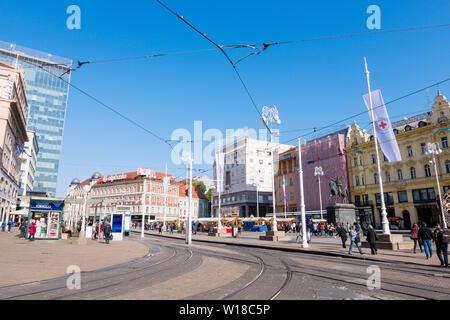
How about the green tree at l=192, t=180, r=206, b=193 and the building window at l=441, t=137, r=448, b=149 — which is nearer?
the building window at l=441, t=137, r=448, b=149

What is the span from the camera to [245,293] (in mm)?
6668

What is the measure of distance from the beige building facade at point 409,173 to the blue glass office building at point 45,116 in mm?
101700

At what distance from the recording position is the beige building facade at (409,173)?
1716 inches

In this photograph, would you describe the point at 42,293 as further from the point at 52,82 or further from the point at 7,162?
the point at 52,82

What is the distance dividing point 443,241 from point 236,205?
71420mm

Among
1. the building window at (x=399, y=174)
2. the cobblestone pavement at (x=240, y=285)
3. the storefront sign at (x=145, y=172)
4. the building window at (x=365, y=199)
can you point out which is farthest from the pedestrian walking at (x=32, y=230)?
the storefront sign at (x=145, y=172)

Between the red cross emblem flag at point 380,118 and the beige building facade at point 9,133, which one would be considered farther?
the beige building facade at point 9,133

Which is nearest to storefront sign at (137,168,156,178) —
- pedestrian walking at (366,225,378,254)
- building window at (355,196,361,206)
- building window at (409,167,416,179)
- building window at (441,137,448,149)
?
building window at (355,196,361,206)

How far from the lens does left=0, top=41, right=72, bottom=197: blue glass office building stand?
10462 cm

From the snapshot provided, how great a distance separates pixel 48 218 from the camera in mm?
25031

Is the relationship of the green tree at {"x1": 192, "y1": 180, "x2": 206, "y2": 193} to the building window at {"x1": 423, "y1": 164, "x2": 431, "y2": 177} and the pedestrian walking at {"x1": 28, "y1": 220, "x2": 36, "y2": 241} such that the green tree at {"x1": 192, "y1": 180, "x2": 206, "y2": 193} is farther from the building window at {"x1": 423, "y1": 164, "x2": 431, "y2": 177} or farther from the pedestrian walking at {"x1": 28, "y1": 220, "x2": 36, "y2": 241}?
the pedestrian walking at {"x1": 28, "y1": 220, "x2": 36, "y2": 241}

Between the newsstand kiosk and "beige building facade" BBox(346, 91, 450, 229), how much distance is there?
4499 cm

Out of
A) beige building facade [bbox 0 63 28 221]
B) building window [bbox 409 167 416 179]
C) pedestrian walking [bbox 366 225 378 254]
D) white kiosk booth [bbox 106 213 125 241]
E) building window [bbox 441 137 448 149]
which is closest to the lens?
pedestrian walking [bbox 366 225 378 254]

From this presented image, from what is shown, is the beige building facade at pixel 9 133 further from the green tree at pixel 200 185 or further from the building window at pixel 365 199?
the green tree at pixel 200 185
